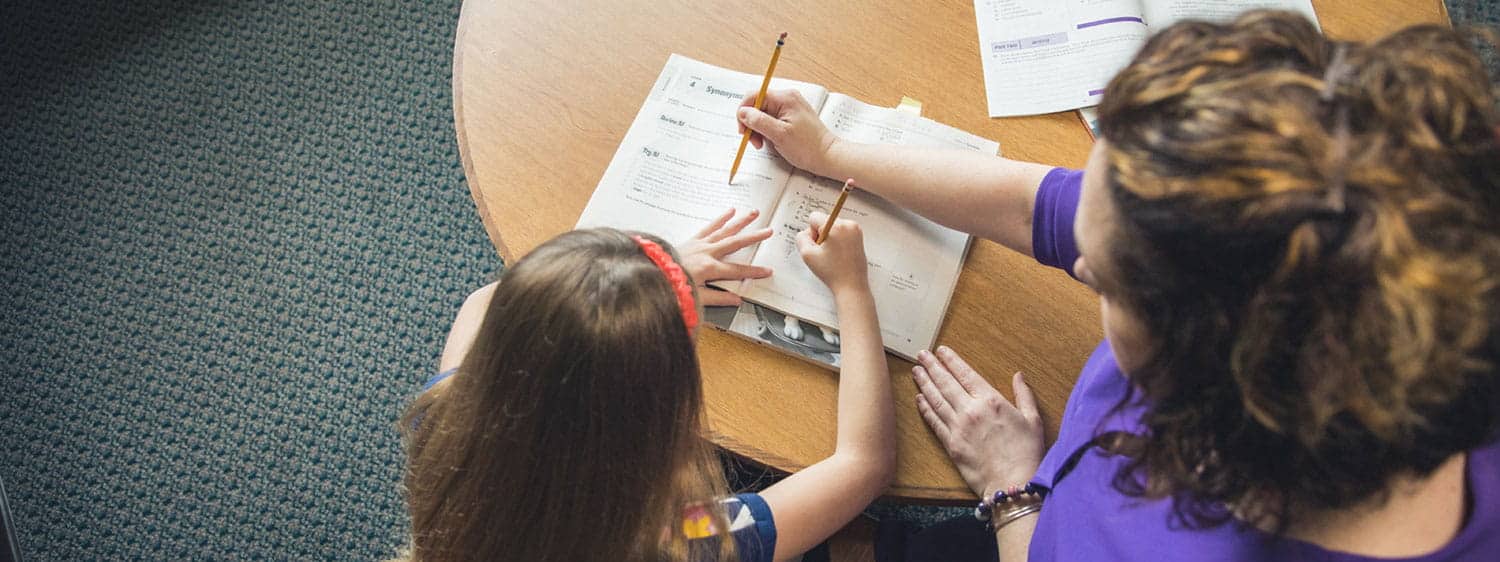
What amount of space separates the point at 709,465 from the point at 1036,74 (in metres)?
0.63

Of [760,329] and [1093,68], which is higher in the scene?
[1093,68]

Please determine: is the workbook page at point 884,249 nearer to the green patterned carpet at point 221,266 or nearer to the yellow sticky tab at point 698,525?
the yellow sticky tab at point 698,525

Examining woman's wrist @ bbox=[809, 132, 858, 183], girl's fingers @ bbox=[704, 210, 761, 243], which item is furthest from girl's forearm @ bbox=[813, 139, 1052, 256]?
girl's fingers @ bbox=[704, 210, 761, 243]

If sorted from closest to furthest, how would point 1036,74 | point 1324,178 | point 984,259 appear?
point 1324,178, point 984,259, point 1036,74

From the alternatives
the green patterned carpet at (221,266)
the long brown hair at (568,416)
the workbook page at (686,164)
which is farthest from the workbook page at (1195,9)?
the green patterned carpet at (221,266)

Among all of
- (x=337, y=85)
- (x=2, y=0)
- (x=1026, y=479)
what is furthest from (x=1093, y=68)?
(x=2, y=0)

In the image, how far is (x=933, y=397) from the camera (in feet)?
3.17

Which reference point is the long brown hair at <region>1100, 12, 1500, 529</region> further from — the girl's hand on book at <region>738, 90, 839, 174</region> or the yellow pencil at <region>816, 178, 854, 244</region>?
the girl's hand on book at <region>738, 90, 839, 174</region>

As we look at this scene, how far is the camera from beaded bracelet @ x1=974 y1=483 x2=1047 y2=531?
963mm

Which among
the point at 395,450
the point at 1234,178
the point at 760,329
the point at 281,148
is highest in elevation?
the point at 1234,178

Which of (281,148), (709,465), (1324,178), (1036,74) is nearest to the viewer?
A: (1324,178)

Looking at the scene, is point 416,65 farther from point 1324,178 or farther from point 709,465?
point 1324,178

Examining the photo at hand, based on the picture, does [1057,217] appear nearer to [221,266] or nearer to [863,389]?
[863,389]

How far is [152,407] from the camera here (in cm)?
164
